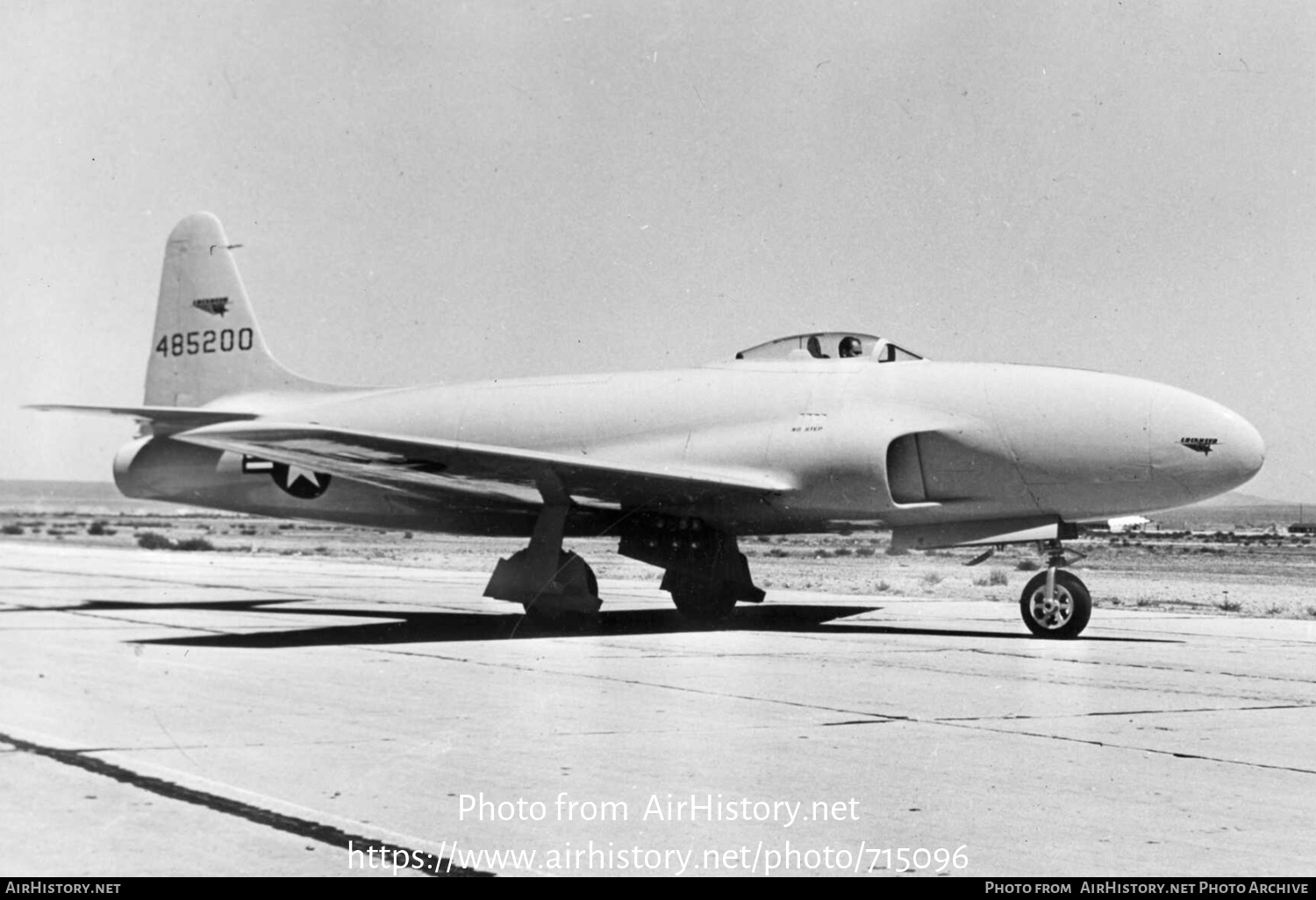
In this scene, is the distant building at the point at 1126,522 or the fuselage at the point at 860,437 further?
the distant building at the point at 1126,522

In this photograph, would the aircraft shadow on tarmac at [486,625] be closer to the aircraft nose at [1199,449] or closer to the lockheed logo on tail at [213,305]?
the aircraft nose at [1199,449]

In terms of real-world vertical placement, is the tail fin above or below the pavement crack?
above

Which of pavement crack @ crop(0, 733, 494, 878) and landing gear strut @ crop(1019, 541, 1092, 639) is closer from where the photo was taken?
pavement crack @ crop(0, 733, 494, 878)

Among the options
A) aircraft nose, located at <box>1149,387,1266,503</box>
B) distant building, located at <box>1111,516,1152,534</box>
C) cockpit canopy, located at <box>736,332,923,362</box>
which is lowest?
distant building, located at <box>1111,516,1152,534</box>

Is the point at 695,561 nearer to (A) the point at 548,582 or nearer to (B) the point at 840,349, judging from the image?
(A) the point at 548,582

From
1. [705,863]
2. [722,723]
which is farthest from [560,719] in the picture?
[705,863]

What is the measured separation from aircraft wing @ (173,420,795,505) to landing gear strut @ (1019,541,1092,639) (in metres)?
2.62

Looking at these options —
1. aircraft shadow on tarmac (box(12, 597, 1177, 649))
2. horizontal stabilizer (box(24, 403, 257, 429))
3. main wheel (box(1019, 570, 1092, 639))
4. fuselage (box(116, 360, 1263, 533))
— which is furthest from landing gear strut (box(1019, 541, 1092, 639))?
horizontal stabilizer (box(24, 403, 257, 429))

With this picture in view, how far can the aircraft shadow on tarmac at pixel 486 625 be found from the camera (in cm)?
1238

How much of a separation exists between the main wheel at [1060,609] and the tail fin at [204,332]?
9.84 m

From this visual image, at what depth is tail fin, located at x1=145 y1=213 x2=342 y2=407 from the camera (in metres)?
18.4

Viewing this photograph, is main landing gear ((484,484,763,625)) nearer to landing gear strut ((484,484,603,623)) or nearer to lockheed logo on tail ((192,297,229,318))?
landing gear strut ((484,484,603,623))

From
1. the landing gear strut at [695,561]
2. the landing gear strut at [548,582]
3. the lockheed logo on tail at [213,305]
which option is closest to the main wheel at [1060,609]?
the landing gear strut at [695,561]

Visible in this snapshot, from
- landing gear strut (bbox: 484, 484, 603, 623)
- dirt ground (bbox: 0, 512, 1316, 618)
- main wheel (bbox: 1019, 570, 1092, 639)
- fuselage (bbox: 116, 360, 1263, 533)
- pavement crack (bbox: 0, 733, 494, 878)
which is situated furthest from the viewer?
dirt ground (bbox: 0, 512, 1316, 618)
